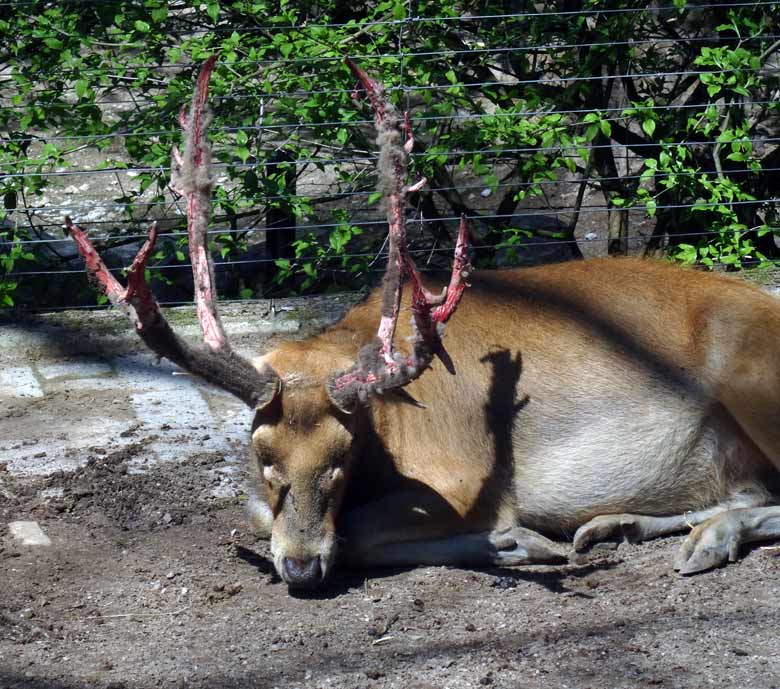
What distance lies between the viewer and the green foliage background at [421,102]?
313 inches

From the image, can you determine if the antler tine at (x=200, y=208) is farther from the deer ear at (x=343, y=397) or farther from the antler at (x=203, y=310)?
the deer ear at (x=343, y=397)

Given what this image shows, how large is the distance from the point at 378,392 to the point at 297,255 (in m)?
3.43

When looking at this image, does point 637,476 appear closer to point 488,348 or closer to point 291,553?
point 488,348

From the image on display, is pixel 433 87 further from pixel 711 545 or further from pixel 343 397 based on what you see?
pixel 711 545

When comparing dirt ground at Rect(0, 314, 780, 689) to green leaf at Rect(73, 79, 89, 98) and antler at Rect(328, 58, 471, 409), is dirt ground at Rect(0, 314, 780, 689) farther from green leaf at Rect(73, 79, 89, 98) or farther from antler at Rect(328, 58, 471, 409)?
green leaf at Rect(73, 79, 89, 98)

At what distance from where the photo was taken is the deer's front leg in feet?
17.5

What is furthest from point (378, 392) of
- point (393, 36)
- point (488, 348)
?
point (393, 36)

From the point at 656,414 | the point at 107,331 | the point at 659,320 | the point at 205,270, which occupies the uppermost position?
the point at 205,270

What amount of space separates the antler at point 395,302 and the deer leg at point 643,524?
4.33 ft

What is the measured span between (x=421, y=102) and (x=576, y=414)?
353 centimetres

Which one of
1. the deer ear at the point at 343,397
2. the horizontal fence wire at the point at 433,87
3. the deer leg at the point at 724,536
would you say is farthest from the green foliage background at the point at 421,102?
the deer leg at the point at 724,536

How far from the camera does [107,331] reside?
815 cm

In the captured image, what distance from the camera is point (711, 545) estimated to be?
5227mm

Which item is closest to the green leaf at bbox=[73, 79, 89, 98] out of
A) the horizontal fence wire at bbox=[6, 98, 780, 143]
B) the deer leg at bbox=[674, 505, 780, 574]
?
the horizontal fence wire at bbox=[6, 98, 780, 143]
